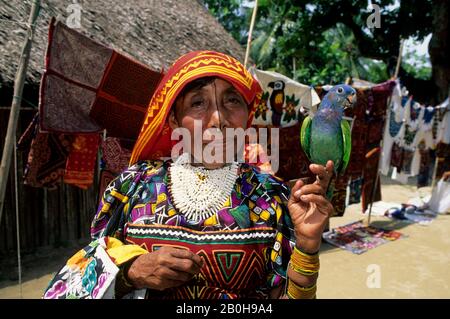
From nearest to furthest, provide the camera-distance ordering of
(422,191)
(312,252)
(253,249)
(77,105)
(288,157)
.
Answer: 1. (312,252)
2. (253,249)
3. (77,105)
4. (288,157)
5. (422,191)

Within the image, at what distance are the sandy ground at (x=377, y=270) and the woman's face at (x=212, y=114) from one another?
3640mm

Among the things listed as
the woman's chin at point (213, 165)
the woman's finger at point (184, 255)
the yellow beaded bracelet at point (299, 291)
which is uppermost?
the woman's chin at point (213, 165)

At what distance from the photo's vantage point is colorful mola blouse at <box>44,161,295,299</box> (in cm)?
118

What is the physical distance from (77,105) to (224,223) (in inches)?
82.4

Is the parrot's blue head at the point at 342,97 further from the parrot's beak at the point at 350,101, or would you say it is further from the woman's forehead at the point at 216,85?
the woman's forehead at the point at 216,85

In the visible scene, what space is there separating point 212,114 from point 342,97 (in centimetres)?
50

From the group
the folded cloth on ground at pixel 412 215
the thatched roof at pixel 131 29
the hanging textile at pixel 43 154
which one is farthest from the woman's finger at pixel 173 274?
the folded cloth on ground at pixel 412 215

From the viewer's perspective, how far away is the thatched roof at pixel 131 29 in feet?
13.5

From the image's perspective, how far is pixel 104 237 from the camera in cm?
129

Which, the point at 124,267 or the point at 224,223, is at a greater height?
the point at 224,223
